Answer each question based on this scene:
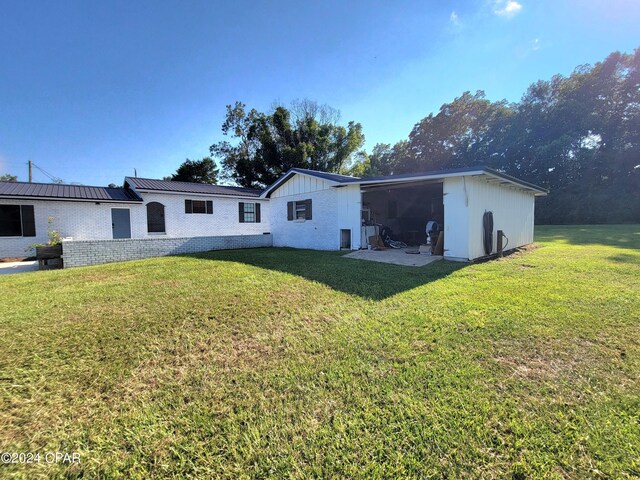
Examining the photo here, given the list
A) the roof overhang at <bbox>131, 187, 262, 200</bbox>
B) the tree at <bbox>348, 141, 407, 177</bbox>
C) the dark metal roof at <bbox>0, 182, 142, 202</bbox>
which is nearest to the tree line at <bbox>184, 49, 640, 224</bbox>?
the tree at <bbox>348, 141, 407, 177</bbox>

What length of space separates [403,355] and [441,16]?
9.96m

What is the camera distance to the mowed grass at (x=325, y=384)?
1.73 m

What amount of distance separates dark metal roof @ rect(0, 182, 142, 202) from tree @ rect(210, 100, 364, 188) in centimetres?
1282

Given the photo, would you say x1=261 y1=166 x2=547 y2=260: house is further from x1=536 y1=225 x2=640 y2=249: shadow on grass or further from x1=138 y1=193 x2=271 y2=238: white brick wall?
x1=138 y1=193 x2=271 y2=238: white brick wall

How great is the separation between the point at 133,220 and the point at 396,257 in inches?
501

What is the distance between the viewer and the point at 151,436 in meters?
1.92

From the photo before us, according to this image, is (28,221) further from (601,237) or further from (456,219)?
(601,237)

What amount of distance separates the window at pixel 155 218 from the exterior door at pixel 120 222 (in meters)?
0.92

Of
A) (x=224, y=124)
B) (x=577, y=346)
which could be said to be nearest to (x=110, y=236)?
(x=577, y=346)

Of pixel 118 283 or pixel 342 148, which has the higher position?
pixel 342 148

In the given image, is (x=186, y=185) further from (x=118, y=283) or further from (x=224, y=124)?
(x=224, y=124)

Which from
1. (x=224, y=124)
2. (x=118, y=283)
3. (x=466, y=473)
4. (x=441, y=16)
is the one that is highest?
(x=224, y=124)

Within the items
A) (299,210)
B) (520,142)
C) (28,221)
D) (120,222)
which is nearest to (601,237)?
(299,210)

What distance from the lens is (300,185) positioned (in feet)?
40.8
